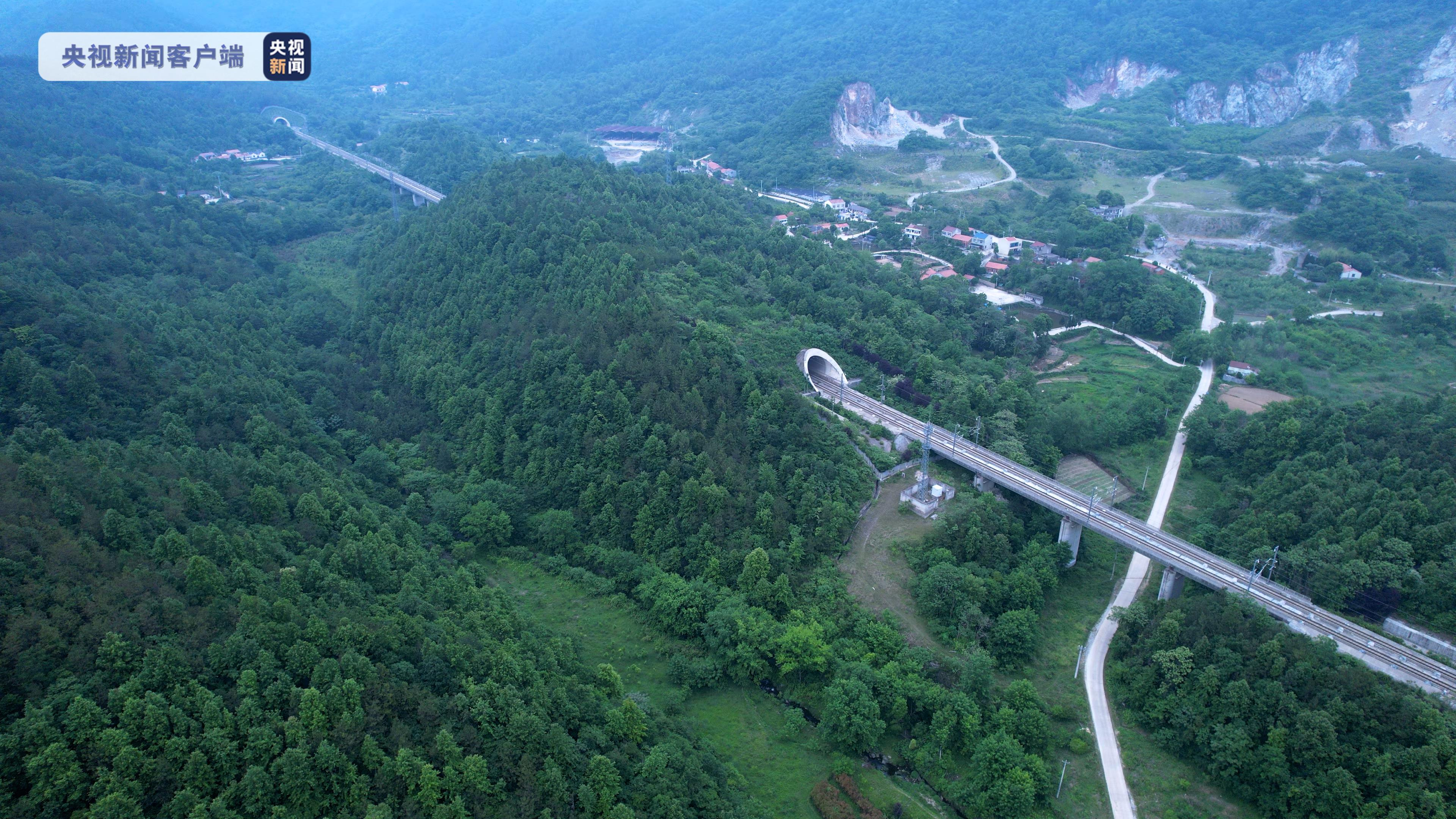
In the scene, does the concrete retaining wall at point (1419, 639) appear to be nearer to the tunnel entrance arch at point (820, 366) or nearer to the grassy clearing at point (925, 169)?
the tunnel entrance arch at point (820, 366)

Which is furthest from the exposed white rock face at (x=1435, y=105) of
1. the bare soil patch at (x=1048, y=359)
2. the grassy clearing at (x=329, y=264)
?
the grassy clearing at (x=329, y=264)

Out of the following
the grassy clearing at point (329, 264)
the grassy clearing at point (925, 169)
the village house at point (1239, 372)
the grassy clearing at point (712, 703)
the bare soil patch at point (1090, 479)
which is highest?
the grassy clearing at point (925, 169)

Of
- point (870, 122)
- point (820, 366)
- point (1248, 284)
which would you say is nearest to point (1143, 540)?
point (820, 366)

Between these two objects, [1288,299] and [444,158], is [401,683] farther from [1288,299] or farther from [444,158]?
[444,158]

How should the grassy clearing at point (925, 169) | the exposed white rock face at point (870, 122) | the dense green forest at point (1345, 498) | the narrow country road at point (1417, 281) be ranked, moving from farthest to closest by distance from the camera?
the exposed white rock face at point (870, 122), the grassy clearing at point (925, 169), the narrow country road at point (1417, 281), the dense green forest at point (1345, 498)

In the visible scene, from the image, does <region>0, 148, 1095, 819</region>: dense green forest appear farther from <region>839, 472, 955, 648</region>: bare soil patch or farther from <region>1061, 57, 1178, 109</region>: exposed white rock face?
<region>1061, 57, 1178, 109</region>: exposed white rock face

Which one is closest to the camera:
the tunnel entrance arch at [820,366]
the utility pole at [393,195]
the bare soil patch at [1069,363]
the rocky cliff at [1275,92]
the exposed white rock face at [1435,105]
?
the tunnel entrance arch at [820,366]
